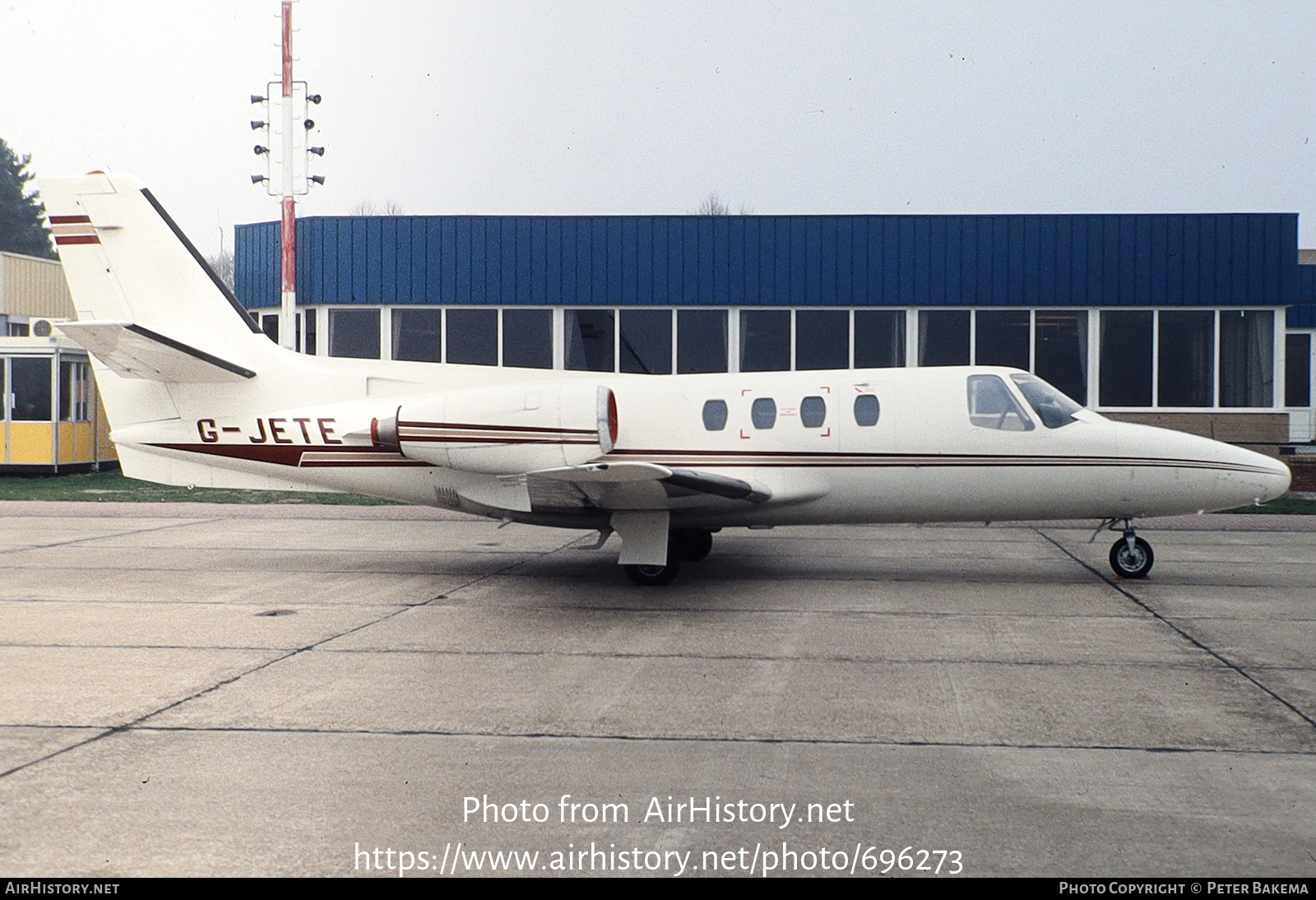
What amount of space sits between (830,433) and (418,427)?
450 centimetres

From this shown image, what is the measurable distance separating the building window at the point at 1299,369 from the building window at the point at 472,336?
23.8 m

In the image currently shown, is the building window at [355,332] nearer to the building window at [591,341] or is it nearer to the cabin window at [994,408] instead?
the building window at [591,341]

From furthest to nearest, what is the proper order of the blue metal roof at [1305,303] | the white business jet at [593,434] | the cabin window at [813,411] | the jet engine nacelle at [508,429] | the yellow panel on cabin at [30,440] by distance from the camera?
the blue metal roof at [1305,303], the yellow panel on cabin at [30,440], the cabin window at [813,411], the white business jet at [593,434], the jet engine nacelle at [508,429]

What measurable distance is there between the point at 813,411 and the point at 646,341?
38.4 ft

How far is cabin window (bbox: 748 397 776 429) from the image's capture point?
44.0ft

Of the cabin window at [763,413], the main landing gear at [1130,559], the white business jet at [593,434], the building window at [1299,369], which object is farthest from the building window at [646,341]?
the building window at [1299,369]

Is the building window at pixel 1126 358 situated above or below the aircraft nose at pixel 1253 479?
above

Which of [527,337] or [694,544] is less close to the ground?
[527,337]

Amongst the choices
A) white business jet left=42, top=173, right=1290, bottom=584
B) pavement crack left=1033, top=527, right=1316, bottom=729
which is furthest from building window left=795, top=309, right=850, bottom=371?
white business jet left=42, top=173, right=1290, bottom=584

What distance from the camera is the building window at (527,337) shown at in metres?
24.9

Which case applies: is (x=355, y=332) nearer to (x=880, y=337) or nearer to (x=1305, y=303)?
(x=880, y=337)

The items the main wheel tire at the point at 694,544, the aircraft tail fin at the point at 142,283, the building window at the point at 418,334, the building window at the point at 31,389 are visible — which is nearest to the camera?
the aircraft tail fin at the point at 142,283

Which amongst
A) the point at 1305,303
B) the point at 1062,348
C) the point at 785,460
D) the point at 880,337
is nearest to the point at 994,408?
the point at 785,460

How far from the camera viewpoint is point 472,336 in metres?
24.9
